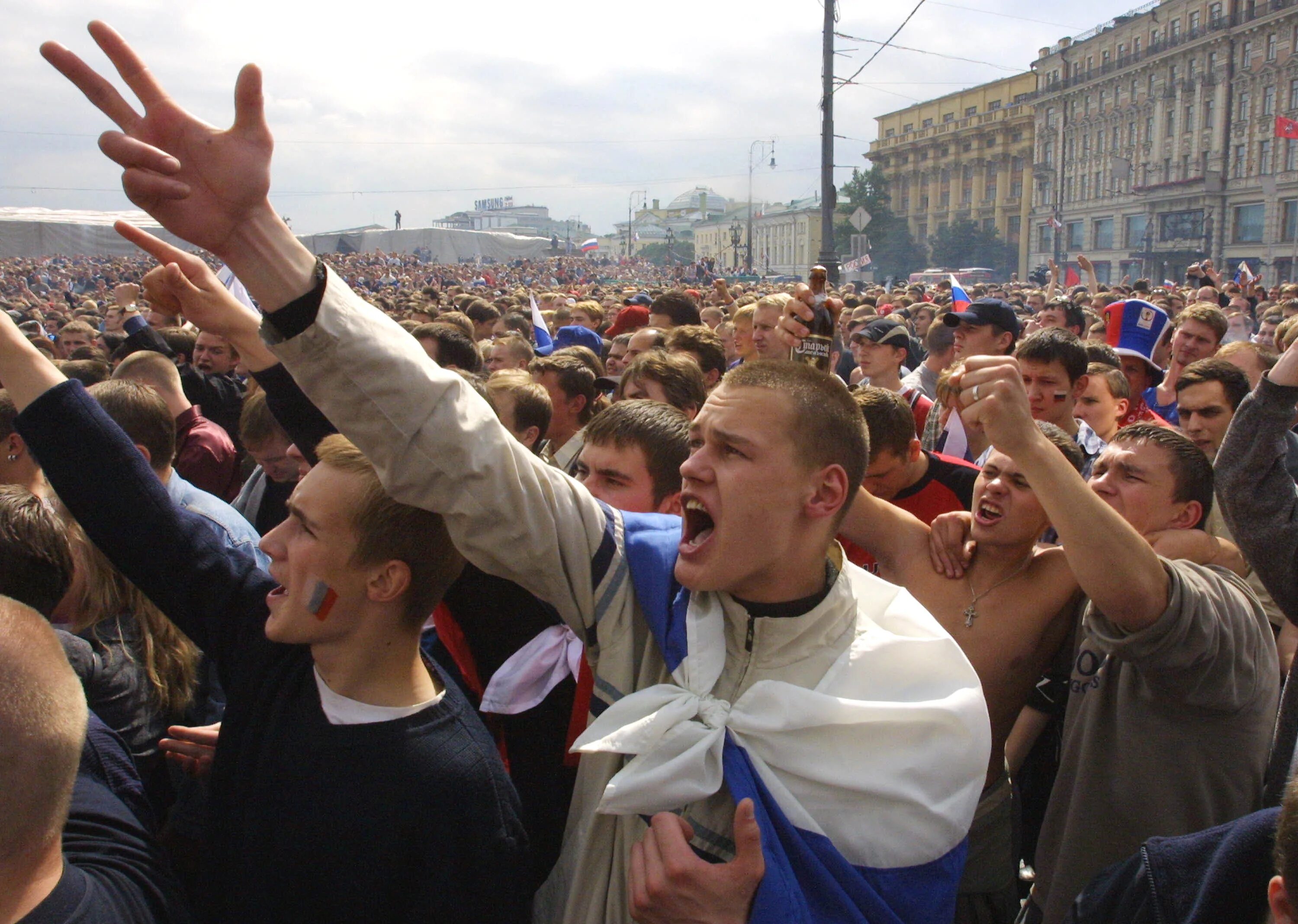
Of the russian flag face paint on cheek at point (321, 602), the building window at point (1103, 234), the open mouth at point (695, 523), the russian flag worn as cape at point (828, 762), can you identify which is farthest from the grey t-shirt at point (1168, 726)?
the building window at point (1103, 234)

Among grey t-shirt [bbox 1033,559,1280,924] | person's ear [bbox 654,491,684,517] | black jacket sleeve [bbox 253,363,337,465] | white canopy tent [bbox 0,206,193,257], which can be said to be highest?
white canopy tent [bbox 0,206,193,257]

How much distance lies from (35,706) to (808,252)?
114 metres

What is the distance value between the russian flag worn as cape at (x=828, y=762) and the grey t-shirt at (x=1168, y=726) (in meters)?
0.73

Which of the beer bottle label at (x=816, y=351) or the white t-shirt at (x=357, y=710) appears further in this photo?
the beer bottle label at (x=816, y=351)

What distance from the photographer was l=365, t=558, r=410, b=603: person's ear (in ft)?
6.65

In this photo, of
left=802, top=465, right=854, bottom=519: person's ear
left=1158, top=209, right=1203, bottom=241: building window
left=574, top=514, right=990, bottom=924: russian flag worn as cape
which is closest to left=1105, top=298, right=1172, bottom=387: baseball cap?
left=802, top=465, right=854, bottom=519: person's ear

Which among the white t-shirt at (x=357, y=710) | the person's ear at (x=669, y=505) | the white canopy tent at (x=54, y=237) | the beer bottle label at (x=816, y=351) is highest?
the white canopy tent at (x=54, y=237)

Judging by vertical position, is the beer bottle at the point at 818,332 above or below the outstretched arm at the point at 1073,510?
above

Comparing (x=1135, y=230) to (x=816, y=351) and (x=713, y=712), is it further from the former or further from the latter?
(x=713, y=712)

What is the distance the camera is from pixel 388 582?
2043mm

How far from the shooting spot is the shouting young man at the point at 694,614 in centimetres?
159

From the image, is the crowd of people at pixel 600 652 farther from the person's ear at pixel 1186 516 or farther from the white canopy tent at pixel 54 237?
the white canopy tent at pixel 54 237

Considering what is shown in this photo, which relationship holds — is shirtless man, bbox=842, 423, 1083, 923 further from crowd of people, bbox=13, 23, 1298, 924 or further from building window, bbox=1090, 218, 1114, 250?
building window, bbox=1090, 218, 1114, 250

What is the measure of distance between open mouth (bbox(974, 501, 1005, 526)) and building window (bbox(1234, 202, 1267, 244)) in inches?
2382
